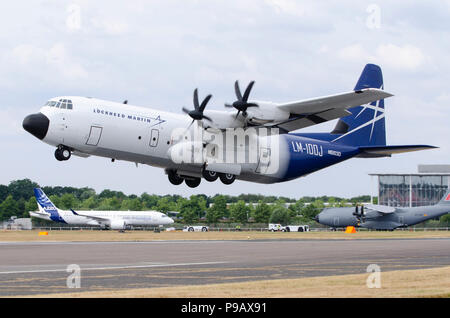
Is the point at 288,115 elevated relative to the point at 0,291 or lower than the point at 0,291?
elevated

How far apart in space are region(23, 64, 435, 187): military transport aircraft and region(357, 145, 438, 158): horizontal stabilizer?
82 mm

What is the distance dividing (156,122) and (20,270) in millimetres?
15810

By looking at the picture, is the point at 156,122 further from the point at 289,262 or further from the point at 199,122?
the point at 289,262

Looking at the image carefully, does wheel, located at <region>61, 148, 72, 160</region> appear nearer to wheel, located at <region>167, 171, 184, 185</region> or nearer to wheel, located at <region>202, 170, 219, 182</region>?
wheel, located at <region>167, 171, 184, 185</region>

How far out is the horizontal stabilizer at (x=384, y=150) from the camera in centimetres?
4441

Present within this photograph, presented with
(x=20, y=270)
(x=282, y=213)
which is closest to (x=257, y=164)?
(x=20, y=270)

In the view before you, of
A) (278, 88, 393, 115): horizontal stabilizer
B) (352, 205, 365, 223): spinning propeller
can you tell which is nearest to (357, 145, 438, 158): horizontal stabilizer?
(278, 88, 393, 115): horizontal stabilizer

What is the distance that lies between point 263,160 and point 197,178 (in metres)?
5.03

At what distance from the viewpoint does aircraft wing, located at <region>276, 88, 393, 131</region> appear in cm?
A: 3866

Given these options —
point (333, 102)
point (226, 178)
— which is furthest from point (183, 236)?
point (333, 102)

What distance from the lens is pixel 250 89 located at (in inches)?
1606

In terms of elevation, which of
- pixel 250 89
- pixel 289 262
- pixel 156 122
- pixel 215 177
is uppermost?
pixel 250 89

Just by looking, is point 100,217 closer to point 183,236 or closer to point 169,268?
point 183,236
